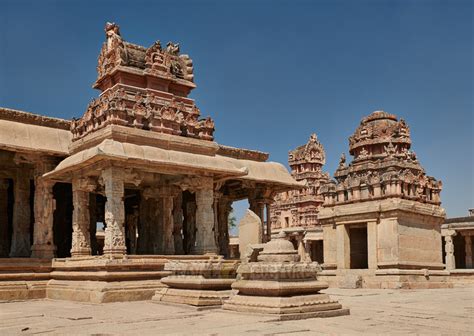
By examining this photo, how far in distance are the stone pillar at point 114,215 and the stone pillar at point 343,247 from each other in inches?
451

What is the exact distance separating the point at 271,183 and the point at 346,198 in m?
3.95

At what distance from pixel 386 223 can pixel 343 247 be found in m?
2.66

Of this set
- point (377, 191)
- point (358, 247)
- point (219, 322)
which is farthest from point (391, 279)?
point (219, 322)

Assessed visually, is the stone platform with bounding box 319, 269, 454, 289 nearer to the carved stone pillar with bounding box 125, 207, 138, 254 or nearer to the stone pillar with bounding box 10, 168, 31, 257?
the carved stone pillar with bounding box 125, 207, 138, 254

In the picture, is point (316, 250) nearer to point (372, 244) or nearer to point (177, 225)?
point (372, 244)

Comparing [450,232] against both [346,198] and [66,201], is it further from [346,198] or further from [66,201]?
[66,201]

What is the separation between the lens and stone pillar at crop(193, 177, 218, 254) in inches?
686

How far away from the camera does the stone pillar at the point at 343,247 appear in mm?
23562

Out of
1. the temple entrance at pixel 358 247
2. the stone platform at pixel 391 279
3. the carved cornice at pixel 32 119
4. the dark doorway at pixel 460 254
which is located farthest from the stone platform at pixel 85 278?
the dark doorway at pixel 460 254

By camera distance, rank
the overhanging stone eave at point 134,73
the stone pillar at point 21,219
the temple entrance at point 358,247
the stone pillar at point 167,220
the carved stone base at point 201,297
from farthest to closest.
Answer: the temple entrance at point 358,247, the overhanging stone eave at point 134,73, the stone pillar at point 167,220, the stone pillar at point 21,219, the carved stone base at point 201,297

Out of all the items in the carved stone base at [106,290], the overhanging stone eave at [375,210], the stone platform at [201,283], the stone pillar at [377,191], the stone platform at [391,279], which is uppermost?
the stone pillar at [377,191]

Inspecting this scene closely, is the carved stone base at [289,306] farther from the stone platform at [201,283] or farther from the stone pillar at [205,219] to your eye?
the stone pillar at [205,219]

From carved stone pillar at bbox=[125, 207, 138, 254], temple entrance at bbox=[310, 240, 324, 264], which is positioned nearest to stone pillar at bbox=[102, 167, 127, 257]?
carved stone pillar at bbox=[125, 207, 138, 254]

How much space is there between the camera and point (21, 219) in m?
17.7
